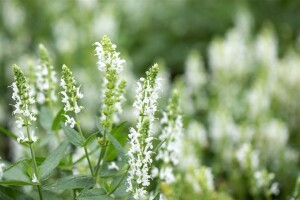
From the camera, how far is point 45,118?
260 cm

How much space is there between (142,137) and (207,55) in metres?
4.69

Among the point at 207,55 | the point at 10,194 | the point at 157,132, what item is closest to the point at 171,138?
the point at 10,194

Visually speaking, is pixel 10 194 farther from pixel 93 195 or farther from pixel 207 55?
pixel 207 55

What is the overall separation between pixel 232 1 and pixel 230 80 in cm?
257

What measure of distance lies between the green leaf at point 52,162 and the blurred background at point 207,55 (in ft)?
4.78

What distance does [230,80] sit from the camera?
16.0 ft

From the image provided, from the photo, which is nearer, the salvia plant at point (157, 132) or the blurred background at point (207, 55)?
the salvia plant at point (157, 132)

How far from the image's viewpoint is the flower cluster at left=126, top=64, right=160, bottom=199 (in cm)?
187

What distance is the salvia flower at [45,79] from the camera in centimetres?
259

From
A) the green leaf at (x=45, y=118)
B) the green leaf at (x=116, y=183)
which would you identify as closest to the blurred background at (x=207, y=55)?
the green leaf at (x=45, y=118)

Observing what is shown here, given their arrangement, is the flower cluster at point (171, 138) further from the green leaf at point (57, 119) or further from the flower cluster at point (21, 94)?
the flower cluster at point (21, 94)

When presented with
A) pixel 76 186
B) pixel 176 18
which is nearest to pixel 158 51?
pixel 176 18

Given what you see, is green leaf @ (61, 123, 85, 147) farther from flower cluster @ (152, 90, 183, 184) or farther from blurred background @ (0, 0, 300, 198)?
blurred background @ (0, 0, 300, 198)

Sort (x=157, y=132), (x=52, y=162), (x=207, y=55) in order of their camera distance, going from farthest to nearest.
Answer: (x=207, y=55) < (x=157, y=132) < (x=52, y=162)
